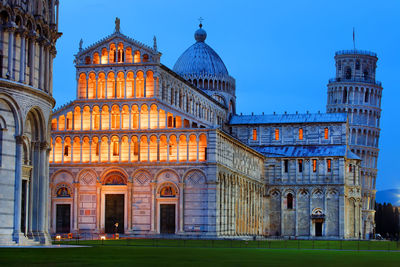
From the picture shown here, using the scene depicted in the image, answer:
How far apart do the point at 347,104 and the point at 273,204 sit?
43.1 metres

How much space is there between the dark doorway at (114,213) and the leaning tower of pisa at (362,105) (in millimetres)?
70697

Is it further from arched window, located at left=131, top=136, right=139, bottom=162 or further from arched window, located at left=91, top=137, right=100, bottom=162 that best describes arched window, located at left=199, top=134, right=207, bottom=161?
arched window, located at left=91, top=137, right=100, bottom=162

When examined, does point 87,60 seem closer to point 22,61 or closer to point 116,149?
point 116,149

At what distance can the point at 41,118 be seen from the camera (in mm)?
53844

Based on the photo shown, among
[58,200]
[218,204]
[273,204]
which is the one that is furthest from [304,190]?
[58,200]

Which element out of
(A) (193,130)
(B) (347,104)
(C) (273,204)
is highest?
(B) (347,104)

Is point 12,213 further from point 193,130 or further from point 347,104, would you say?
point 347,104

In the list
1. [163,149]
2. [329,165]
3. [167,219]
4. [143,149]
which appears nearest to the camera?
[167,219]

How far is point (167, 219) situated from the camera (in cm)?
9025

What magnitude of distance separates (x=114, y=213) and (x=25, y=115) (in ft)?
136

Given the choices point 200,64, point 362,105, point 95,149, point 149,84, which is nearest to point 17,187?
point 95,149

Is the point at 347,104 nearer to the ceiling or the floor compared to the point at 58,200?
nearer to the ceiling

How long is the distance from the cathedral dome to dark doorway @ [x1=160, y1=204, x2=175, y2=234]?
124 feet

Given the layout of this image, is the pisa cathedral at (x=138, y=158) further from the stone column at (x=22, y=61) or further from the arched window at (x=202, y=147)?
the stone column at (x=22, y=61)
